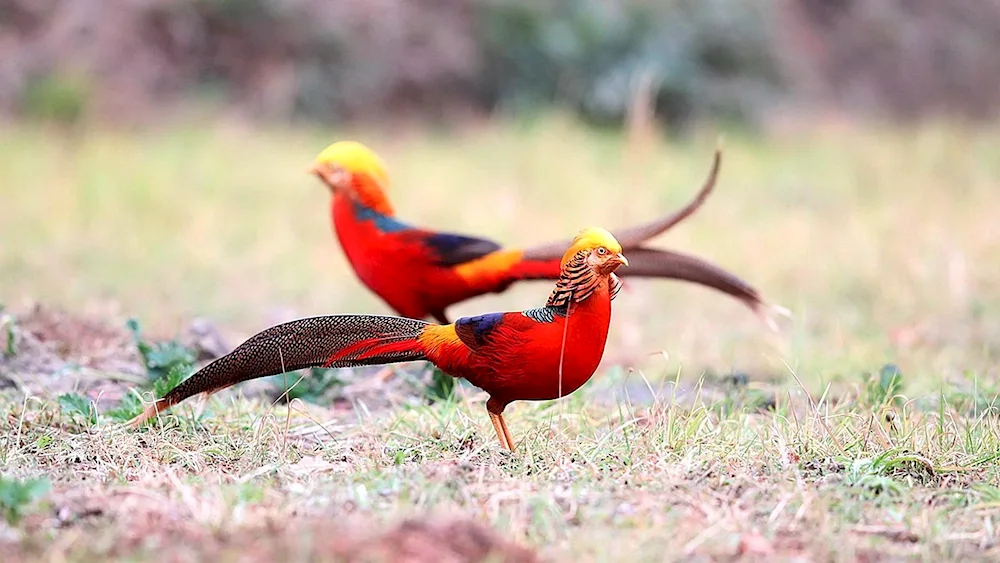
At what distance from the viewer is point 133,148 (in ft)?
33.6

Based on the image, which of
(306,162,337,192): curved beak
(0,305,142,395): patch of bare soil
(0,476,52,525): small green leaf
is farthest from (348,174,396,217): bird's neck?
(0,476,52,525): small green leaf

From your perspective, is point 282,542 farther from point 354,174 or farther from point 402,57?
point 402,57

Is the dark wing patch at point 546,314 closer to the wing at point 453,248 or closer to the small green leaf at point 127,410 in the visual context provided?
the small green leaf at point 127,410

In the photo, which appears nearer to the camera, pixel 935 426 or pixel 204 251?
pixel 935 426

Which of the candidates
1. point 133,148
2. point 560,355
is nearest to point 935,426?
point 560,355

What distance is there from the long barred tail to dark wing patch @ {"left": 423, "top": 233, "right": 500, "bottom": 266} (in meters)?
1.32

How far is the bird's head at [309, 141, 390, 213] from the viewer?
195 inches

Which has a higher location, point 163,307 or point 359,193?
point 359,193

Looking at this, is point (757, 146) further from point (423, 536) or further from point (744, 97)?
point (423, 536)

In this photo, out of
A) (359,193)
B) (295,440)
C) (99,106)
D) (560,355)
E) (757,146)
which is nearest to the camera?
(560,355)

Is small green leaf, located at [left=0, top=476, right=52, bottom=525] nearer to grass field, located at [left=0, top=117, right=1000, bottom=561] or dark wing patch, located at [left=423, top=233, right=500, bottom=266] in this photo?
grass field, located at [left=0, top=117, right=1000, bottom=561]

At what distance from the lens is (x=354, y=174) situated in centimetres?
496

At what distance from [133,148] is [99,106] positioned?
1.25 meters

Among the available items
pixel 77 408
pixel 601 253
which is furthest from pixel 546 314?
pixel 77 408
